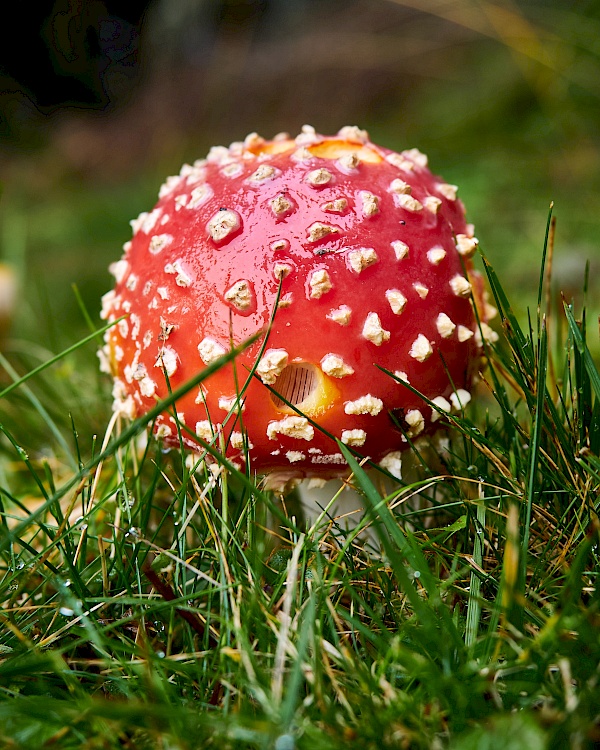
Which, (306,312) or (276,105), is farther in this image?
(276,105)

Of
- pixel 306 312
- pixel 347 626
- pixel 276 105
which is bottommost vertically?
pixel 347 626

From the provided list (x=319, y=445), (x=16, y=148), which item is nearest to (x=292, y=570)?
(x=319, y=445)

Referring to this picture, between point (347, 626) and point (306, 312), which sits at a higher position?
point (306, 312)

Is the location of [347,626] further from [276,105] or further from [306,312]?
[276,105]

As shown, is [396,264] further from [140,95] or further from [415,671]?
[140,95]

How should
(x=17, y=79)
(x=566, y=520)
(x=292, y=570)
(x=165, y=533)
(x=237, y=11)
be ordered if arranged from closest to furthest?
(x=292, y=570)
(x=566, y=520)
(x=165, y=533)
(x=237, y=11)
(x=17, y=79)

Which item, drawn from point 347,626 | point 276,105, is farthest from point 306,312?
point 276,105
